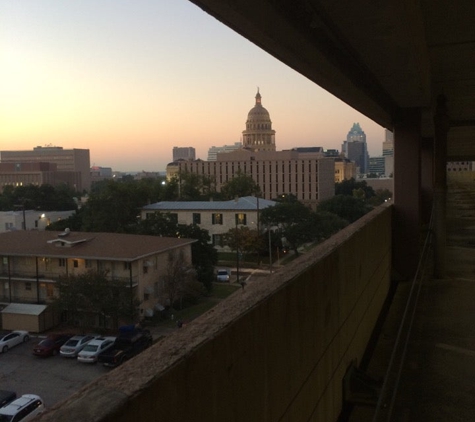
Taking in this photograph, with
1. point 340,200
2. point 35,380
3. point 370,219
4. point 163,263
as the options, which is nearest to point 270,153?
point 340,200

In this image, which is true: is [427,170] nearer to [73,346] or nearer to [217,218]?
[73,346]

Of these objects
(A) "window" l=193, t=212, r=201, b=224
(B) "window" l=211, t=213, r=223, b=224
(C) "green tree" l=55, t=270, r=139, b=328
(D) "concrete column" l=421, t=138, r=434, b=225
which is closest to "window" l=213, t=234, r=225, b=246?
(B) "window" l=211, t=213, r=223, b=224

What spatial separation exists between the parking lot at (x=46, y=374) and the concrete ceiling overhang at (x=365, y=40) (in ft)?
36.2

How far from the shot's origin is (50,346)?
61.1 ft

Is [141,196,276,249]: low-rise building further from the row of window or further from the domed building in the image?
the domed building

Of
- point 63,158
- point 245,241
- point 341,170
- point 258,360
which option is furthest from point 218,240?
point 63,158

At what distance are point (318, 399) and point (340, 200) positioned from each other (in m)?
57.6

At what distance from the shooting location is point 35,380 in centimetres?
1609

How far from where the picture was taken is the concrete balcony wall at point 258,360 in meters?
1.43

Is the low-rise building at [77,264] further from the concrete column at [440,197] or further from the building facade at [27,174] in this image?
the building facade at [27,174]

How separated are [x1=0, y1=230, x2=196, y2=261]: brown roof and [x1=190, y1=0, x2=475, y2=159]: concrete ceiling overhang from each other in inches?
788

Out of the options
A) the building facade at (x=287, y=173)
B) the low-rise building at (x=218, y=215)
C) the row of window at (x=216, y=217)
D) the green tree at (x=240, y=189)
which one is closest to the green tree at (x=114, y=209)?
the low-rise building at (x=218, y=215)

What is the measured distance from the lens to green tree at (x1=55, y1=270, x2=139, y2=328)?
24.4m

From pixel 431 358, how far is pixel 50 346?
16154 mm
